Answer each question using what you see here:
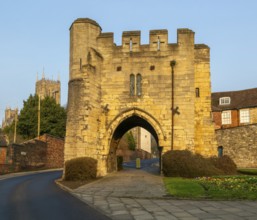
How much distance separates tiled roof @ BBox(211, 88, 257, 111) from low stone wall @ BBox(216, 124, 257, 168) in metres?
4.78

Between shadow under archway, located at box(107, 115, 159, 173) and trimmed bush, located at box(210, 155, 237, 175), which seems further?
shadow under archway, located at box(107, 115, 159, 173)

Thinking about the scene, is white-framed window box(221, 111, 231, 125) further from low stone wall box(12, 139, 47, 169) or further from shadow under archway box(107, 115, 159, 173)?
low stone wall box(12, 139, 47, 169)

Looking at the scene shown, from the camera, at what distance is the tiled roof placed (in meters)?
36.6

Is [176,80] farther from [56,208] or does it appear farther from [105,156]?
[56,208]

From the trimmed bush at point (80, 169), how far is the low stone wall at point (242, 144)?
19139 millimetres

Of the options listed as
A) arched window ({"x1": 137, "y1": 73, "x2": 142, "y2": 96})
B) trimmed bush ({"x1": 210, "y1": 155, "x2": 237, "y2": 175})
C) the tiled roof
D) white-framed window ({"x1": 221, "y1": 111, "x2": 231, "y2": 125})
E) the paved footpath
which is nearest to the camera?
the paved footpath

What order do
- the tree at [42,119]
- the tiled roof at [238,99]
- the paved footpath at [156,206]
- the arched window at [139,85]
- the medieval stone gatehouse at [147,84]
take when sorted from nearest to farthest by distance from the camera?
1. the paved footpath at [156,206]
2. the medieval stone gatehouse at [147,84]
3. the arched window at [139,85]
4. the tiled roof at [238,99]
5. the tree at [42,119]

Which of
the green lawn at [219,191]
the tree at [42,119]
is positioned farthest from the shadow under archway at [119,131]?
the tree at [42,119]

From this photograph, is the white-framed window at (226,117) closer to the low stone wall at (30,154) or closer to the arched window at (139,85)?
the low stone wall at (30,154)

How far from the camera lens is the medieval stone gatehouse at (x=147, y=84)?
19.9m

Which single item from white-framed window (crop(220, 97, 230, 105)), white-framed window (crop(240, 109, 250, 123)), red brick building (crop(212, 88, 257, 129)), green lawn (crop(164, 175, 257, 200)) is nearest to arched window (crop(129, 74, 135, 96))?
green lawn (crop(164, 175, 257, 200))

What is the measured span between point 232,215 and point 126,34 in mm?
14967

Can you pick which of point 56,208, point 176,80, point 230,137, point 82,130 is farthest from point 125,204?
point 230,137

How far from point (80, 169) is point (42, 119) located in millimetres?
27764
